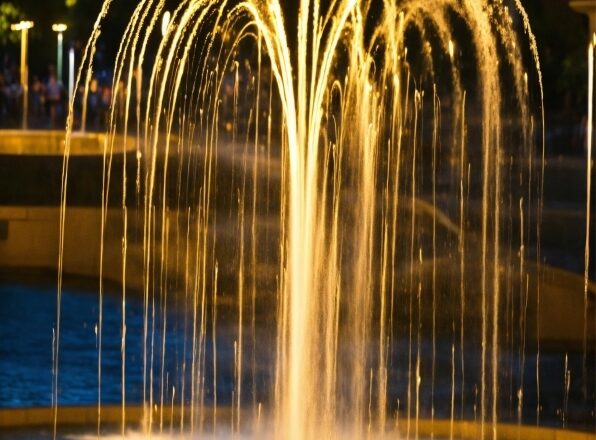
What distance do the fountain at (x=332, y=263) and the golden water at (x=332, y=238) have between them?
0.04 meters

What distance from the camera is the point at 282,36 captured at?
12.9 meters

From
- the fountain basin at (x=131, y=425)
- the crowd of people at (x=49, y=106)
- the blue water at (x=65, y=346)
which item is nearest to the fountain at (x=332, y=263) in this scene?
the fountain basin at (x=131, y=425)

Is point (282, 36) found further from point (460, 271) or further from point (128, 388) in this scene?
point (460, 271)

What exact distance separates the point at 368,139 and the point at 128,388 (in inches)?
182

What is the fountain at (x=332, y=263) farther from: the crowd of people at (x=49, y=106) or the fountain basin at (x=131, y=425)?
the crowd of people at (x=49, y=106)

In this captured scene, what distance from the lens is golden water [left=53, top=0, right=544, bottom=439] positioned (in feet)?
38.4

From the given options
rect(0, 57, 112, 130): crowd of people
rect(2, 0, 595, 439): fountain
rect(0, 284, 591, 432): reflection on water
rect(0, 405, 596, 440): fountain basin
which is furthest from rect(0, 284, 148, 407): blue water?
rect(0, 57, 112, 130): crowd of people

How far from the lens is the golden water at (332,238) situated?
11.7 m

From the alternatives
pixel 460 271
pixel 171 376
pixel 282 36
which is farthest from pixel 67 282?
pixel 282 36

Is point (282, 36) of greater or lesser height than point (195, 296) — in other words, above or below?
above

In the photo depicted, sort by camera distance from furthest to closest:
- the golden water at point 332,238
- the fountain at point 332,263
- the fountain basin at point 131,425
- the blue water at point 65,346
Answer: the blue water at point 65,346
the golden water at point 332,238
the fountain at point 332,263
the fountain basin at point 131,425

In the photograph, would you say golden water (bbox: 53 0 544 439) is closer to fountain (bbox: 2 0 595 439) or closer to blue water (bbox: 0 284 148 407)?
fountain (bbox: 2 0 595 439)

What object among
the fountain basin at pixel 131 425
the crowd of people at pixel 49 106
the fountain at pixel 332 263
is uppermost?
the crowd of people at pixel 49 106

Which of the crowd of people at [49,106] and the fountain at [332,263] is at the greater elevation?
the crowd of people at [49,106]
